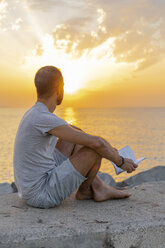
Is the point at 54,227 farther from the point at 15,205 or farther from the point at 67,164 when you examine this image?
the point at 15,205

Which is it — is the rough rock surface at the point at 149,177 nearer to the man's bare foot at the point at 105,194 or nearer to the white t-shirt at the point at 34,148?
the man's bare foot at the point at 105,194

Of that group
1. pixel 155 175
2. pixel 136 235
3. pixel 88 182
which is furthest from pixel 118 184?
pixel 136 235

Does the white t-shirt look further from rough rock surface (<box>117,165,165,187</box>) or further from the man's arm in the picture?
rough rock surface (<box>117,165,165,187</box>)

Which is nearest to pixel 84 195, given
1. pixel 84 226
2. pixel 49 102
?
pixel 84 226

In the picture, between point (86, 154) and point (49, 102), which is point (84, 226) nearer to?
point (86, 154)

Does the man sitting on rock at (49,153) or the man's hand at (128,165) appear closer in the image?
the man sitting on rock at (49,153)

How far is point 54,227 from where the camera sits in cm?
245

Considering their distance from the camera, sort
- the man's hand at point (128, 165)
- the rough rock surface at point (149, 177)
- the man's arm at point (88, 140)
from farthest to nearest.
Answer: the rough rock surface at point (149, 177) → the man's hand at point (128, 165) → the man's arm at point (88, 140)

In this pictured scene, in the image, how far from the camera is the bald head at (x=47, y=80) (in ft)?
9.00

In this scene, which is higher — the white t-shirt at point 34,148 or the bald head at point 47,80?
the bald head at point 47,80

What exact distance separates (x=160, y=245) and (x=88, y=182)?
3.24 feet

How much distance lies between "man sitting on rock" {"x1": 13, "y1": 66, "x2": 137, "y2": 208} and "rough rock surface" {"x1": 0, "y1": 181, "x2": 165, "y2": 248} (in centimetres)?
24

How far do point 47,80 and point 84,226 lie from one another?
1422 mm

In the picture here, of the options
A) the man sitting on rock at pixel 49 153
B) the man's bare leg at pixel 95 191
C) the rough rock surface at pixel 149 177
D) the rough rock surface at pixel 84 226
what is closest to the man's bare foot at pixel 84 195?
the man's bare leg at pixel 95 191
